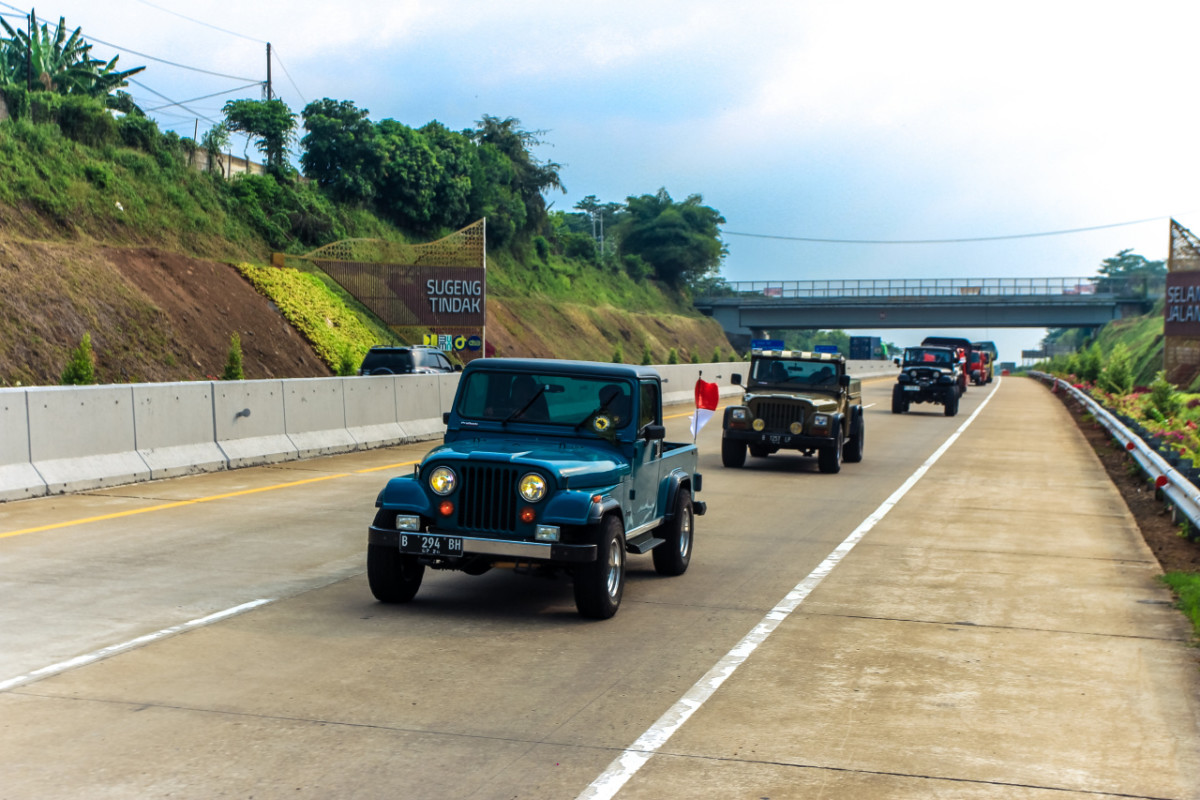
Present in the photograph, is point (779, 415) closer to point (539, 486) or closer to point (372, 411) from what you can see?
point (372, 411)

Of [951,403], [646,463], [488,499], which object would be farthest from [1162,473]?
[951,403]

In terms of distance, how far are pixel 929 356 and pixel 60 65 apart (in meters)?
44.3

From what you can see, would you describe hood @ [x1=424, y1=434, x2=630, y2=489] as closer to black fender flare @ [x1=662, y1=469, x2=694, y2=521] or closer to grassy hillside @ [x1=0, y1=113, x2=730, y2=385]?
black fender flare @ [x1=662, y1=469, x2=694, y2=521]

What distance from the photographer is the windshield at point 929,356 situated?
38.8 metres

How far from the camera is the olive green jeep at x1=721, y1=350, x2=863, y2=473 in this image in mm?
19188

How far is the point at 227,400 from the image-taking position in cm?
1767

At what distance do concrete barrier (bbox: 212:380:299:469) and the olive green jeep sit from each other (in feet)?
23.0

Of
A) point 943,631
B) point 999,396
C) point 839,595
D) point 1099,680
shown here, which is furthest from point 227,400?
point 999,396

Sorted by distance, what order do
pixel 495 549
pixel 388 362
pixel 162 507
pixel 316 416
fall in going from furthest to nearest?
pixel 388 362
pixel 316 416
pixel 162 507
pixel 495 549

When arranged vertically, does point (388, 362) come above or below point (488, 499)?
above

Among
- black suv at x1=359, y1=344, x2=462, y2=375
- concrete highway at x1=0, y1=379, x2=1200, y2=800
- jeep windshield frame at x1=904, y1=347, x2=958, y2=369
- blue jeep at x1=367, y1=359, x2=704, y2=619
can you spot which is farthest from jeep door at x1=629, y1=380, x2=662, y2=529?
jeep windshield frame at x1=904, y1=347, x2=958, y2=369

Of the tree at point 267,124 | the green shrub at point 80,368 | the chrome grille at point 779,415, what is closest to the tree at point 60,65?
the tree at point 267,124

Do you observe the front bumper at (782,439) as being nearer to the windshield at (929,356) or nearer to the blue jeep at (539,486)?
the blue jeep at (539,486)

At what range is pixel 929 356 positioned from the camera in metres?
40.2
